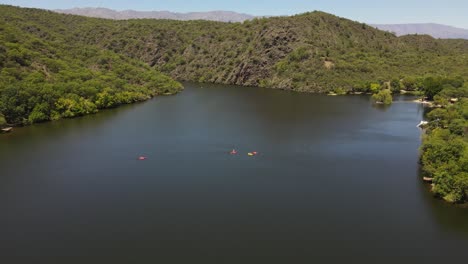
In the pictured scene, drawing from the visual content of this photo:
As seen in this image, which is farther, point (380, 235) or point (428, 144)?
point (428, 144)

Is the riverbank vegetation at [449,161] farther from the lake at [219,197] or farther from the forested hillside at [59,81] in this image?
the forested hillside at [59,81]

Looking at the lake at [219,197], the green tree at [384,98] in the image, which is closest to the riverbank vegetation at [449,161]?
the lake at [219,197]

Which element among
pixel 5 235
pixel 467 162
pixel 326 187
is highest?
pixel 467 162

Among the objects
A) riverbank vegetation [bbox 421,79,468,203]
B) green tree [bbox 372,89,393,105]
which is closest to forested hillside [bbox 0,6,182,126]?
Result: green tree [bbox 372,89,393,105]

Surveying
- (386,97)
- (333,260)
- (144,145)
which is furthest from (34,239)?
(386,97)

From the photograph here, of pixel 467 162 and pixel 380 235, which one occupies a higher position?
pixel 467 162

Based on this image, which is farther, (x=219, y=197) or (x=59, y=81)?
(x=59, y=81)

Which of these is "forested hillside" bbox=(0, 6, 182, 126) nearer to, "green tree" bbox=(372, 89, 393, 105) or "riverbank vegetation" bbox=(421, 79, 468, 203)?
"green tree" bbox=(372, 89, 393, 105)

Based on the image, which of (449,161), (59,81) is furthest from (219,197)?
(59,81)

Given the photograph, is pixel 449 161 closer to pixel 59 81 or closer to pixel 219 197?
pixel 219 197

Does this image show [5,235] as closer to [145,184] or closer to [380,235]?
[145,184]
